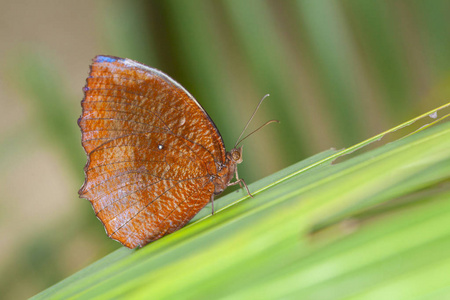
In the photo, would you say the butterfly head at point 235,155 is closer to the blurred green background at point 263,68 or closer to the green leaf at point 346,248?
the blurred green background at point 263,68

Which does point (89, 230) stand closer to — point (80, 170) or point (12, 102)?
point (80, 170)

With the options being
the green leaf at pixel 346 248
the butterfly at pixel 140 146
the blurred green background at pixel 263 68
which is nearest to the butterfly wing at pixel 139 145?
the butterfly at pixel 140 146

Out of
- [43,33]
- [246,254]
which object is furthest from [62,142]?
[43,33]

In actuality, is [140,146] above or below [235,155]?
above

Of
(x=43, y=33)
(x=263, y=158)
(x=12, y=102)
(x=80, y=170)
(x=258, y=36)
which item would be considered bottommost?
(x=263, y=158)

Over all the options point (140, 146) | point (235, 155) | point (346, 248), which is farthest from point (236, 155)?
point (346, 248)

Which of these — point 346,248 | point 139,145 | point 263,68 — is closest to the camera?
point 346,248

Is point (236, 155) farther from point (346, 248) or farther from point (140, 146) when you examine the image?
point (346, 248)

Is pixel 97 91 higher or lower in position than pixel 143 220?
higher

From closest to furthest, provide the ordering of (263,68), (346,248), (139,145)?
1. (346,248)
2. (139,145)
3. (263,68)
